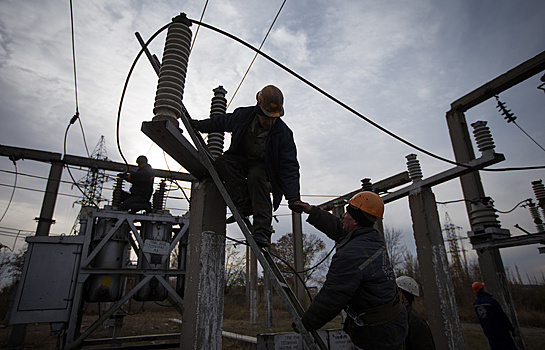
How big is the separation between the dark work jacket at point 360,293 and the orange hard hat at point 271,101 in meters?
1.76

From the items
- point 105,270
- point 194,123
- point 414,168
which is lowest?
point 105,270

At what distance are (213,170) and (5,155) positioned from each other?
379 inches

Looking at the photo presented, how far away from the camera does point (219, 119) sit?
A: 13.2ft

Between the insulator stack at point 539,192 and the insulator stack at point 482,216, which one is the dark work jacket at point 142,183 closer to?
the insulator stack at point 482,216

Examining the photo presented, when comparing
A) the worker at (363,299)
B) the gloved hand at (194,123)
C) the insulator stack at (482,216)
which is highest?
the gloved hand at (194,123)

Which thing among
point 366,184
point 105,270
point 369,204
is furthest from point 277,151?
point 105,270

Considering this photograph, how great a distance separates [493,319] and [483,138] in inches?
158

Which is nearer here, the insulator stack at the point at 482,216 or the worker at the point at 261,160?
the worker at the point at 261,160

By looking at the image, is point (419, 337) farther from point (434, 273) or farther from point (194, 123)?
point (194, 123)

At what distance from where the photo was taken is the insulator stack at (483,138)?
18.2ft

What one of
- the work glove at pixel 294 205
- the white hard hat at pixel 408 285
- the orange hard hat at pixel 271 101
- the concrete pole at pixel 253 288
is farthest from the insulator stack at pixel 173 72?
the concrete pole at pixel 253 288

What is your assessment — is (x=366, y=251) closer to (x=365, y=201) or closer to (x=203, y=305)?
(x=365, y=201)

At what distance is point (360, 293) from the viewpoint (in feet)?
8.02

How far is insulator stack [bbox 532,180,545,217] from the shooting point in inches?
369
